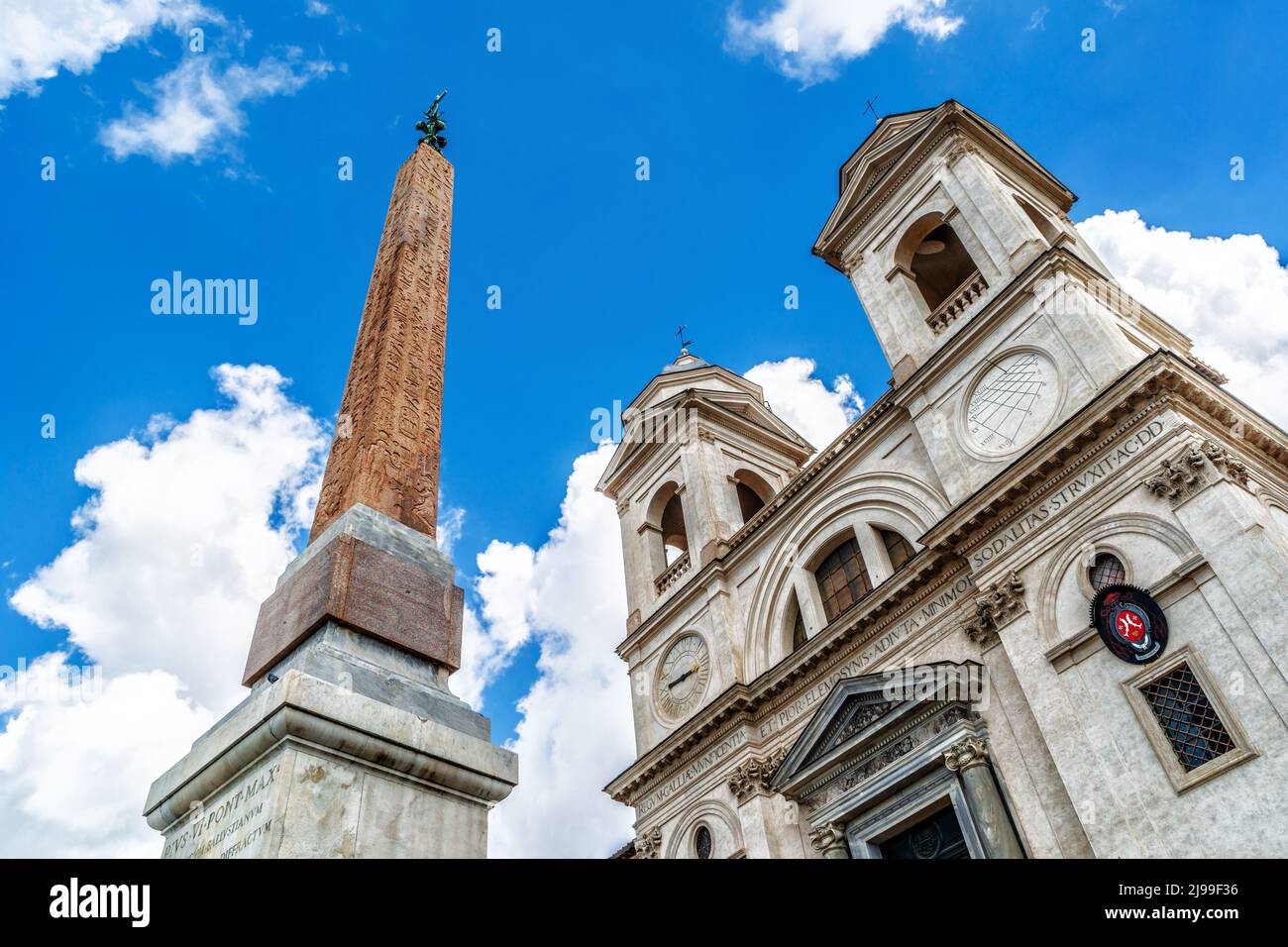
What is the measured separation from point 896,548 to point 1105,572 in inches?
199

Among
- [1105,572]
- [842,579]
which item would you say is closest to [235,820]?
[1105,572]

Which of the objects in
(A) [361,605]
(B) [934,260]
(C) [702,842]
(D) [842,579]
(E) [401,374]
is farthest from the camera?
(B) [934,260]

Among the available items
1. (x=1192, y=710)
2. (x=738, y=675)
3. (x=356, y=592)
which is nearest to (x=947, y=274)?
(x=738, y=675)

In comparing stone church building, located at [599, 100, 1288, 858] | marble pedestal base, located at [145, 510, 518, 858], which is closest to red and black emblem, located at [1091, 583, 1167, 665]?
stone church building, located at [599, 100, 1288, 858]

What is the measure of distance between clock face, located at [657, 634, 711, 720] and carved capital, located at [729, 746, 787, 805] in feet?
8.23

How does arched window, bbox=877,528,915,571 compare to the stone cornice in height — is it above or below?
above

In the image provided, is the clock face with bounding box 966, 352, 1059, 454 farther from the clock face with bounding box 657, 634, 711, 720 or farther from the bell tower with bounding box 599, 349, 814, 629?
the clock face with bounding box 657, 634, 711, 720

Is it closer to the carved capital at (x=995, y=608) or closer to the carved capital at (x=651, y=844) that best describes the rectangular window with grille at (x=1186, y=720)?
the carved capital at (x=995, y=608)

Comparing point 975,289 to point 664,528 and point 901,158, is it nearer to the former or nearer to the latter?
point 901,158

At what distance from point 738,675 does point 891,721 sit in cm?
473

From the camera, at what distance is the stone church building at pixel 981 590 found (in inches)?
432

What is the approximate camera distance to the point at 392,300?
7.84 metres

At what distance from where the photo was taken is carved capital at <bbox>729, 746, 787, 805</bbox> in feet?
54.2

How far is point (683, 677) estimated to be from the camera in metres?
20.1
